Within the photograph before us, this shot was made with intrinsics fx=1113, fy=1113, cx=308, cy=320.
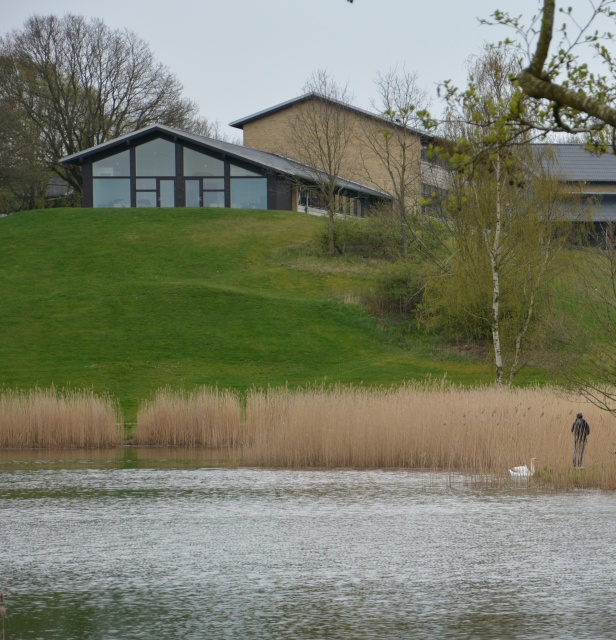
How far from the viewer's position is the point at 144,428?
2630 cm

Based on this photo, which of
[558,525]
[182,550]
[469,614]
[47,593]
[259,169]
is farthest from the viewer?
[259,169]

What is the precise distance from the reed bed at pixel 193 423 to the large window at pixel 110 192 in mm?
36368

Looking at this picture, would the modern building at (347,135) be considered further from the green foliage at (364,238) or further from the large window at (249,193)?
the green foliage at (364,238)

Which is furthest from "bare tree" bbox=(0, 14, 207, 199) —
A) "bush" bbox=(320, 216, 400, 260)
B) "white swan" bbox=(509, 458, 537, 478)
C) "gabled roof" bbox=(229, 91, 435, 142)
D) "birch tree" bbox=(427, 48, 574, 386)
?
"white swan" bbox=(509, 458, 537, 478)

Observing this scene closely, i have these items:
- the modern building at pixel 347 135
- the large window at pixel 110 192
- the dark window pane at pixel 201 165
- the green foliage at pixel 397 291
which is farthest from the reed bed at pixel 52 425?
the large window at pixel 110 192

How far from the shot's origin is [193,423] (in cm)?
2572

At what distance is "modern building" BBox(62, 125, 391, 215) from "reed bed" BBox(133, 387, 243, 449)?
34379 mm

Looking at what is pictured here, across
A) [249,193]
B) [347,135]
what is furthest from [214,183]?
[347,135]

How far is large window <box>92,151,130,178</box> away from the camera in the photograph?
6022 centimetres

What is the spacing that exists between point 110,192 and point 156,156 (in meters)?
3.61

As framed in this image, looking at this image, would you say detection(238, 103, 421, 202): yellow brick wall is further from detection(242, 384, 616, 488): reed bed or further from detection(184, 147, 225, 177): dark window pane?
detection(242, 384, 616, 488): reed bed

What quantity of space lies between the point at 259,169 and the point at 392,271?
18651mm

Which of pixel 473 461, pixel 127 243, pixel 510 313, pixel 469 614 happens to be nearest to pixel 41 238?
pixel 127 243

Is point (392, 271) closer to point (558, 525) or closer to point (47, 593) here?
point (558, 525)
